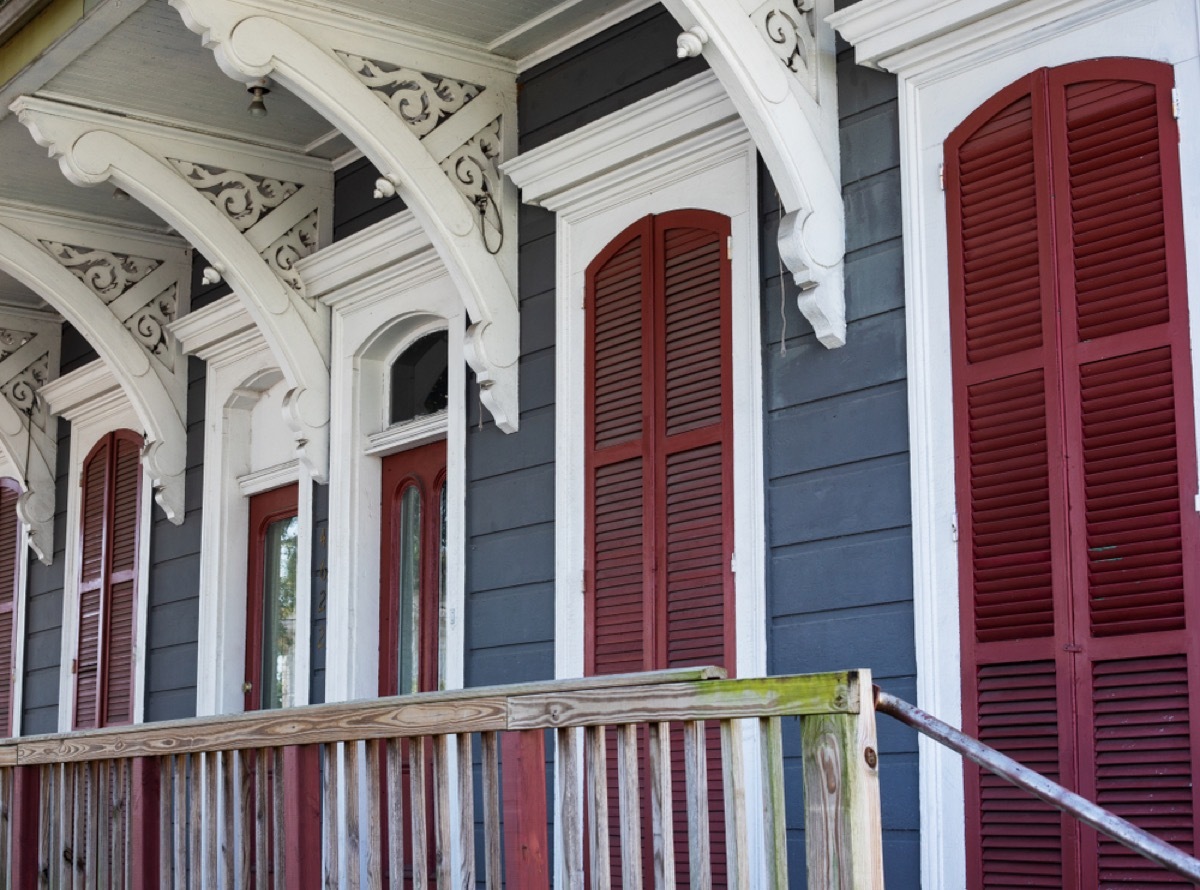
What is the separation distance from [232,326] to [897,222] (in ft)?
12.8

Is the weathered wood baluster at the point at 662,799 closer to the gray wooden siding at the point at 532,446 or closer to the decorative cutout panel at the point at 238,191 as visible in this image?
the gray wooden siding at the point at 532,446

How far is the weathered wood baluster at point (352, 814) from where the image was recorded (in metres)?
3.94

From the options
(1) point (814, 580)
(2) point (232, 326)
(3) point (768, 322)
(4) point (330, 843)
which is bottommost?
(4) point (330, 843)

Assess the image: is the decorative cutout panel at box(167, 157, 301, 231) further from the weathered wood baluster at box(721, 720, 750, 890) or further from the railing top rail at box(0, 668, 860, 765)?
the weathered wood baluster at box(721, 720, 750, 890)

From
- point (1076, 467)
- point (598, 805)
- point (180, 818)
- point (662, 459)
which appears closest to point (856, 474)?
point (1076, 467)

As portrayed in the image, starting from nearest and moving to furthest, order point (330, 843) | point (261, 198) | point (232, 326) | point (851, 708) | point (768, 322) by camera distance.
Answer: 1. point (851, 708)
2. point (330, 843)
3. point (768, 322)
4. point (261, 198)
5. point (232, 326)

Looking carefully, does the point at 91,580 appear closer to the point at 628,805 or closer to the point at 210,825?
the point at 210,825

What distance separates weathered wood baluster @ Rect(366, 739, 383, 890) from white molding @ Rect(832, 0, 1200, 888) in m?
1.40

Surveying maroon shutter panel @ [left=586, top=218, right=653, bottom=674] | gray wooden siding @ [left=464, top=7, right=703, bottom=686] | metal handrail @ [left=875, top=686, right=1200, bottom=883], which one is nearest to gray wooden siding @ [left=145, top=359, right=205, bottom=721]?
gray wooden siding @ [left=464, top=7, right=703, bottom=686]

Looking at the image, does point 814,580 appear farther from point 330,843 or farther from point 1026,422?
point 330,843

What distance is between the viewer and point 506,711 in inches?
141

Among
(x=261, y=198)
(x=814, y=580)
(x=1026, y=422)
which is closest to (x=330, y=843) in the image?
(x=814, y=580)

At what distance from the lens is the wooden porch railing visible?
299 centimetres

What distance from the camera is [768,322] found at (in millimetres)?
5090
